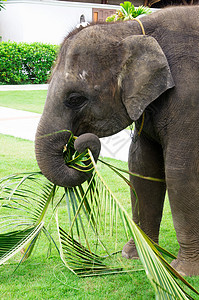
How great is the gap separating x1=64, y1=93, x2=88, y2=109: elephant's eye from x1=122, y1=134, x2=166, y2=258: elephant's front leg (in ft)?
2.51

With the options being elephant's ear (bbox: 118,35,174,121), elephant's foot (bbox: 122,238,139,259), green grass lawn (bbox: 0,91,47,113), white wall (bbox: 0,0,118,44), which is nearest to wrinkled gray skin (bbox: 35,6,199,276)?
elephant's ear (bbox: 118,35,174,121)

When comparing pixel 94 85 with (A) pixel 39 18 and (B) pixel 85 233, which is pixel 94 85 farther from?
(A) pixel 39 18

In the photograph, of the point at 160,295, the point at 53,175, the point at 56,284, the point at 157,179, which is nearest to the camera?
the point at 160,295

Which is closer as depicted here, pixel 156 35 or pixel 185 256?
pixel 156 35

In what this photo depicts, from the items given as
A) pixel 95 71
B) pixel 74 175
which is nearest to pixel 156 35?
pixel 95 71

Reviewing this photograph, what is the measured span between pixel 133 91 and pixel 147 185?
1.03 meters

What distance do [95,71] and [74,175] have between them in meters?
0.74

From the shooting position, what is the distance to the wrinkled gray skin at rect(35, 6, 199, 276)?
3551 millimetres

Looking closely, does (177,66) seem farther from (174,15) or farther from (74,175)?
(74,175)

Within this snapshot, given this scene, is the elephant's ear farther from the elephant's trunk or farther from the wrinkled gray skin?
the elephant's trunk

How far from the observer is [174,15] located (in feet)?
12.1

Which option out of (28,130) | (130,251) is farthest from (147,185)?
(28,130)

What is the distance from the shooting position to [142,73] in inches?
140

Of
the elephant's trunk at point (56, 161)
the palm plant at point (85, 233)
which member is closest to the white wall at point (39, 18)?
the palm plant at point (85, 233)
